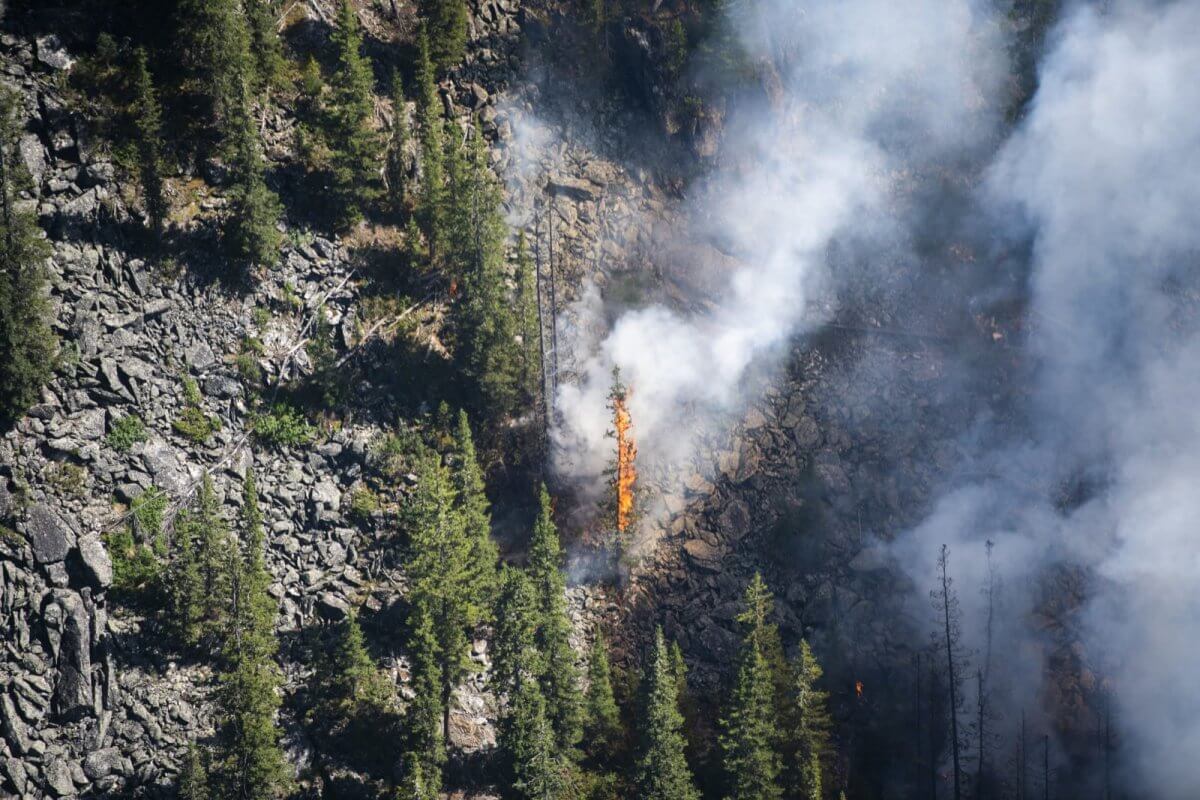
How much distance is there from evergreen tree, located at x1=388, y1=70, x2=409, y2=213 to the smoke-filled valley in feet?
1.33

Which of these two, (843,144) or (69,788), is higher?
(843,144)

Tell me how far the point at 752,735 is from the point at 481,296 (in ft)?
90.9

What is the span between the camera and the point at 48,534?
49875 mm

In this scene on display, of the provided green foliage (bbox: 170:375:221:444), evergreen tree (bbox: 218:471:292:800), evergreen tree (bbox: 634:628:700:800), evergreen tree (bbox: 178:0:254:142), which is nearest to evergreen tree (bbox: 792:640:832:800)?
evergreen tree (bbox: 634:628:700:800)

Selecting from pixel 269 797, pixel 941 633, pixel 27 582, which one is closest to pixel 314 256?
pixel 27 582

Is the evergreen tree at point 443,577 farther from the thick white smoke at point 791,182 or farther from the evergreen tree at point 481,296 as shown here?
the thick white smoke at point 791,182

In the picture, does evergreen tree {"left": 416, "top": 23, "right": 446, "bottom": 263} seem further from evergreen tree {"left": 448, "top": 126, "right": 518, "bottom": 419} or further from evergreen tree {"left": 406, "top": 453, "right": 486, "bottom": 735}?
evergreen tree {"left": 406, "top": 453, "right": 486, "bottom": 735}

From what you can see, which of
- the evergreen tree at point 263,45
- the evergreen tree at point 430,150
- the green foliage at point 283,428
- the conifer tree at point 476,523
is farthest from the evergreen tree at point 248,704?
the evergreen tree at point 263,45

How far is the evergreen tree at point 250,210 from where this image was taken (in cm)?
5831

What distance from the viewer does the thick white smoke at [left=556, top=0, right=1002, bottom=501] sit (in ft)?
219

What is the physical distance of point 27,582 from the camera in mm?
48844

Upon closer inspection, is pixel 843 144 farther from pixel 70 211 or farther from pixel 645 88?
pixel 70 211

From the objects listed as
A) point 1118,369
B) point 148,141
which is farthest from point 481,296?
point 1118,369

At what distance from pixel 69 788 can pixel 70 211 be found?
28209 millimetres
